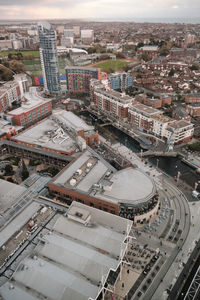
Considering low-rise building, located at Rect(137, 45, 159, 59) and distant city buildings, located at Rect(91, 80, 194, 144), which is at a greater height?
low-rise building, located at Rect(137, 45, 159, 59)

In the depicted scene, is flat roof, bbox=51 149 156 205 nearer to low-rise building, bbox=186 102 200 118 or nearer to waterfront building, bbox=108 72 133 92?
low-rise building, bbox=186 102 200 118

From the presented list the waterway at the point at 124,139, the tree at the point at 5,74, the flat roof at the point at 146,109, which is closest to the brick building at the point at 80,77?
the waterway at the point at 124,139

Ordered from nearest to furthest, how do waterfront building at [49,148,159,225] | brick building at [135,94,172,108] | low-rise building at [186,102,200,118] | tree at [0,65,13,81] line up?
waterfront building at [49,148,159,225] < low-rise building at [186,102,200,118] < brick building at [135,94,172,108] < tree at [0,65,13,81]

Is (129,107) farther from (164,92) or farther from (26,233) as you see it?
(26,233)

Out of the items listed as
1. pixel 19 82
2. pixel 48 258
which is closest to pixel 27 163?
pixel 48 258

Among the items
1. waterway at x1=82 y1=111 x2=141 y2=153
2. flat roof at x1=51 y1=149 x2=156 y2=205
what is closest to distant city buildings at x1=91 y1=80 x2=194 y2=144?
waterway at x1=82 y1=111 x2=141 y2=153
